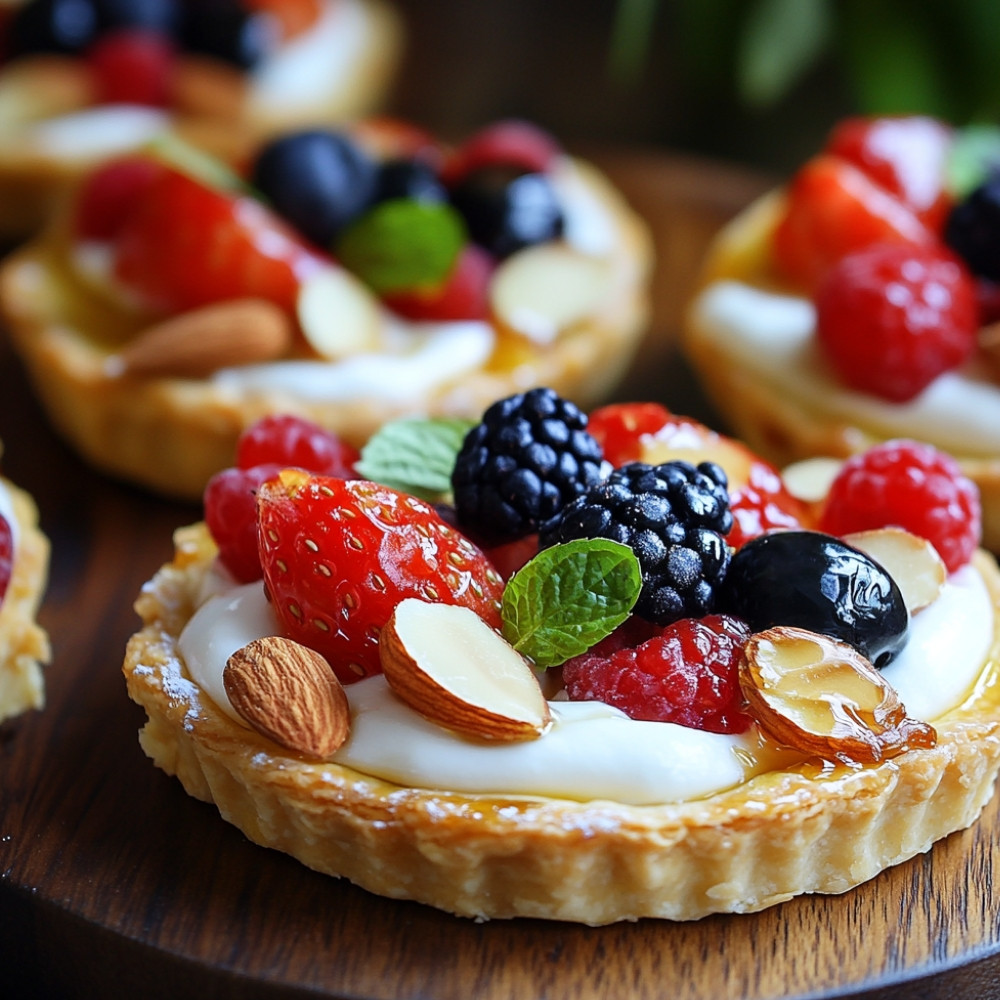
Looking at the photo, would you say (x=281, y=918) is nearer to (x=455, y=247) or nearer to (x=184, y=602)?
(x=184, y=602)

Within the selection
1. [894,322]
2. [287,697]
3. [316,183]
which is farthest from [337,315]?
[287,697]

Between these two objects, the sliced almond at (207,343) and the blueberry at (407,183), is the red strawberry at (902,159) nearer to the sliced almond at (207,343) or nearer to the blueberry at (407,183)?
the blueberry at (407,183)

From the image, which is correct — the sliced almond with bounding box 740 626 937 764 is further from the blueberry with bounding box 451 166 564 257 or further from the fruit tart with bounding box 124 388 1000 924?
the blueberry with bounding box 451 166 564 257

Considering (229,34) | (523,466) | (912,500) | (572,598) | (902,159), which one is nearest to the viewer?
(572,598)

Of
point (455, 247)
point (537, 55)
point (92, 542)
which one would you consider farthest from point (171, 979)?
point (537, 55)

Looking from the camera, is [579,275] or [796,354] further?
[579,275]

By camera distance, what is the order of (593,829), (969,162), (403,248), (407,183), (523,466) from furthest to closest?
1. (969,162)
2. (407,183)
3. (403,248)
4. (523,466)
5. (593,829)

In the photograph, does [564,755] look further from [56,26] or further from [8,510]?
[56,26]
